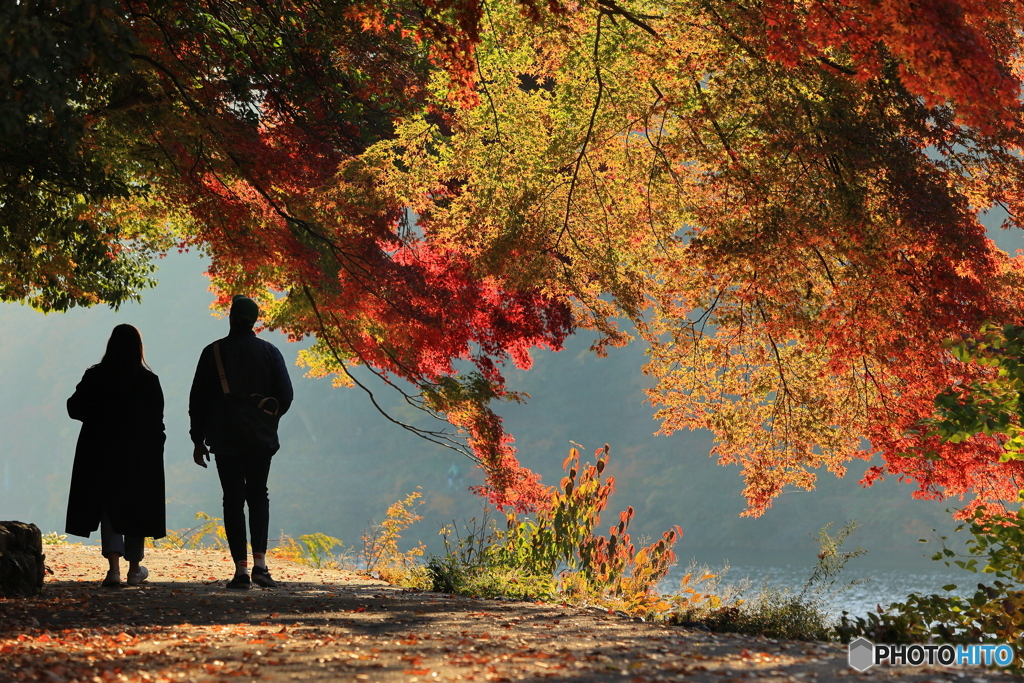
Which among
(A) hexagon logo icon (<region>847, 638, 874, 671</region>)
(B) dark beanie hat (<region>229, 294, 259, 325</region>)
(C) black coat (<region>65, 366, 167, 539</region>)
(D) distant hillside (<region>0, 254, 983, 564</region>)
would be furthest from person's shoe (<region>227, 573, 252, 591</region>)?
(D) distant hillside (<region>0, 254, 983, 564</region>)

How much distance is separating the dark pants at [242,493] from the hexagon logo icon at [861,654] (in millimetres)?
3411

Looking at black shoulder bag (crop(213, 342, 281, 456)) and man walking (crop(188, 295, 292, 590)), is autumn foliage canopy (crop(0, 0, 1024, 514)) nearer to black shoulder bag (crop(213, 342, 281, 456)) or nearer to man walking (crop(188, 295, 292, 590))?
man walking (crop(188, 295, 292, 590))

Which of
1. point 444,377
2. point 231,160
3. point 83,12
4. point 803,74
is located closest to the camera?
point 83,12

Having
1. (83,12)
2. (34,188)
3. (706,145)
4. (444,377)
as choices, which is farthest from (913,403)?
(34,188)

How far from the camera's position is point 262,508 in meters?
5.29

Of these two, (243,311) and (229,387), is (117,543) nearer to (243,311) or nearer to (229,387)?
(229,387)

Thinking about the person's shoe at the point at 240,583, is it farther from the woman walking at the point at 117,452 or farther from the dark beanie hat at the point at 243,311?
the dark beanie hat at the point at 243,311

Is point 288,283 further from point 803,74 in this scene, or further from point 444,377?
point 803,74

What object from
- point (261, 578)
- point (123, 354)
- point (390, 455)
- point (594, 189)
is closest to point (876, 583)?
point (594, 189)

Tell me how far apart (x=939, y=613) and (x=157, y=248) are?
30.3ft

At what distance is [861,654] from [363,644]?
6.64 feet

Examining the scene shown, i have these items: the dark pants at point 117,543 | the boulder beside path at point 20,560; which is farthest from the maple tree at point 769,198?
the boulder beside path at point 20,560

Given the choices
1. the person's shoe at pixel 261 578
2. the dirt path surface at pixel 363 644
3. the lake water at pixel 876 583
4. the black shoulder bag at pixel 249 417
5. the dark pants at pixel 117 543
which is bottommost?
the lake water at pixel 876 583

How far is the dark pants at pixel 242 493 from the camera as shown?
5191 millimetres
